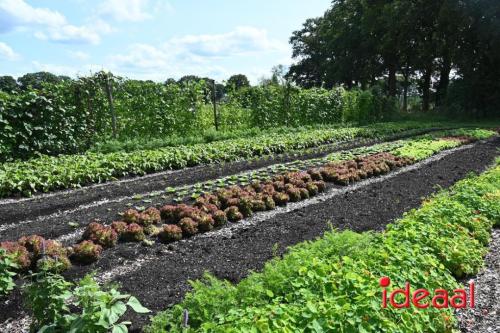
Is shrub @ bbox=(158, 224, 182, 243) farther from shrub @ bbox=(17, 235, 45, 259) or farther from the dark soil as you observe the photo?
the dark soil

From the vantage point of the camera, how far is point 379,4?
37.2 m

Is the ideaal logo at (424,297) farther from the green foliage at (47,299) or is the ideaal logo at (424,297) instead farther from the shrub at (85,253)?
the shrub at (85,253)

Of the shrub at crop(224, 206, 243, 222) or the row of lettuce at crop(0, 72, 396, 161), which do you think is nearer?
the shrub at crop(224, 206, 243, 222)

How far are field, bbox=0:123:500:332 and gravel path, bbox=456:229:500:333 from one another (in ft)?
0.17

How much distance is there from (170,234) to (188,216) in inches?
25.2

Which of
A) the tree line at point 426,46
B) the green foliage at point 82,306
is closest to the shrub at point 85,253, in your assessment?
the green foliage at point 82,306

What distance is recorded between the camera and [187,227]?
6.23 meters

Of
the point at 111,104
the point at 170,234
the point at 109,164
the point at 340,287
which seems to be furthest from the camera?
the point at 111,104

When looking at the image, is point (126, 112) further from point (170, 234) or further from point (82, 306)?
point (82, 306)

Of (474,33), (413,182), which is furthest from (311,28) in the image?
(413,182)

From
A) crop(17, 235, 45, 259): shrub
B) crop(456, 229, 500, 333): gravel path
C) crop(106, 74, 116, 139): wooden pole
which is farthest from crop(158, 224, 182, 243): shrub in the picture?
crop(106, 74, 116, 139): wooden pole

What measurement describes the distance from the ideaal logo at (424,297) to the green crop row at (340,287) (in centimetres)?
5

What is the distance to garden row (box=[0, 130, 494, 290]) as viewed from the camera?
16.9ft

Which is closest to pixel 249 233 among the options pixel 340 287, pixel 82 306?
pixel 340 287
